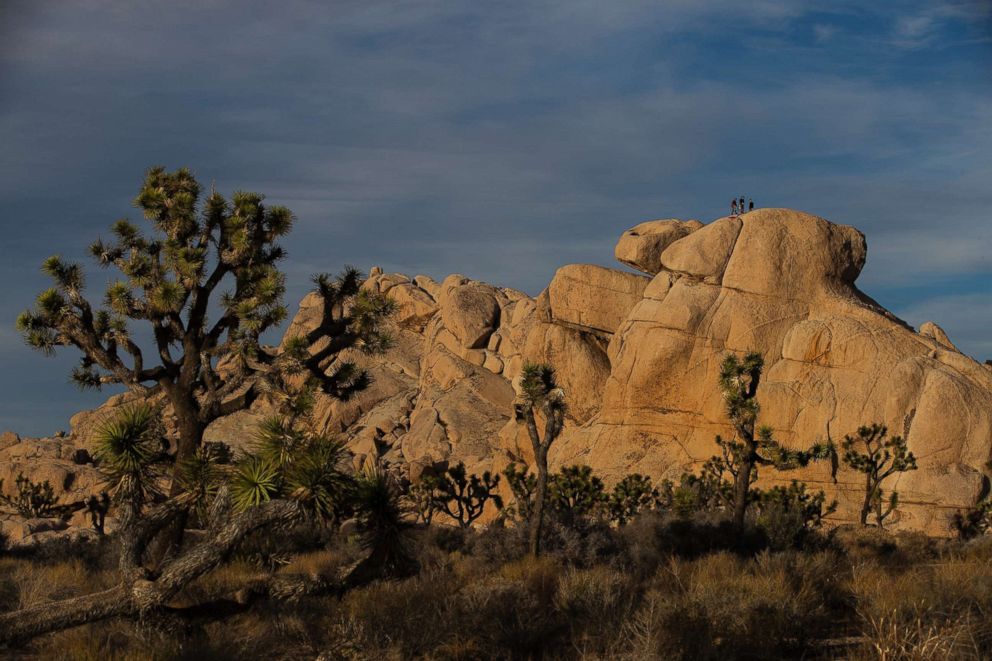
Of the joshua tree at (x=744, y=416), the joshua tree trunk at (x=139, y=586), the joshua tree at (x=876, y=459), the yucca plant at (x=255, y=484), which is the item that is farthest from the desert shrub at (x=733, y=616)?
the joshua tree at (x=876, y=459)

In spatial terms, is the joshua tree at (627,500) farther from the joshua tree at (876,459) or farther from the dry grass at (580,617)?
the dry grass at (580,617)

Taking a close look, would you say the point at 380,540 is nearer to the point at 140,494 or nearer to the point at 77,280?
the point at 140,494

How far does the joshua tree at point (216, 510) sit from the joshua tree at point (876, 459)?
2863 centimetres

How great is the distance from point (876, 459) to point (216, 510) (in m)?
34.4

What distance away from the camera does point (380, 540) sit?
14.9 metres

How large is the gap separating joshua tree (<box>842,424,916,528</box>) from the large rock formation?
0.81 metres

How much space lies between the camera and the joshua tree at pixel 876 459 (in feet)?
134

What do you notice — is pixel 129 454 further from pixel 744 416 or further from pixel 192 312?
pixel 744 416

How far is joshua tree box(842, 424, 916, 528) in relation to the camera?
1609 inches

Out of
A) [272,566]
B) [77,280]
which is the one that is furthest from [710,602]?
[77,280]

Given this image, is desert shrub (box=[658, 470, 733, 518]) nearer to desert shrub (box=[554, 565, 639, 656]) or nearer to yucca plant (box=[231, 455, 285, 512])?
desert shrub (box=[554, 565, 639, 656])

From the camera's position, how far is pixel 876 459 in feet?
138

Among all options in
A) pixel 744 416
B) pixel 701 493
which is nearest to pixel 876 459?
pixel 701 493

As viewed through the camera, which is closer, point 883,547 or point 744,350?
point 883,547
